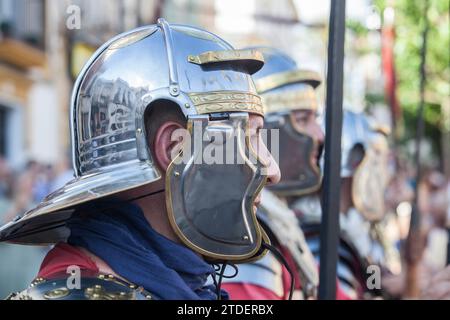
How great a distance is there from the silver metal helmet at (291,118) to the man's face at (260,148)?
5.39ft

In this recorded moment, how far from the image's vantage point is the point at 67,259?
6.55 feet

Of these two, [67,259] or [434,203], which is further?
[434,203]

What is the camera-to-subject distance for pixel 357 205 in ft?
15.4

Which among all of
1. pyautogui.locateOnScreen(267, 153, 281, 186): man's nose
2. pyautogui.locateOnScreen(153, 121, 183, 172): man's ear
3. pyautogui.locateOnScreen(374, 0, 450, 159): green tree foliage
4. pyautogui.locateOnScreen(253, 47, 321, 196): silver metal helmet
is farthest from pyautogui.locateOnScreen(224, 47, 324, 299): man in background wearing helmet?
pyautogui.locateOnScreen(374, 0, 450, 159): green tree foliage

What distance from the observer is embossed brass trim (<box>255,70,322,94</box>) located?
3.80 metres

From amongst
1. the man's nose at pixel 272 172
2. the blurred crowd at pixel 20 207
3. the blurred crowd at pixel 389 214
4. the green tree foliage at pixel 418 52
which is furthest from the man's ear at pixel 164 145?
the green tree foliage at pixel 418 52

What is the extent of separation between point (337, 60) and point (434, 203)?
626 cm

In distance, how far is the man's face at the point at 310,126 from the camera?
3887 millimetres

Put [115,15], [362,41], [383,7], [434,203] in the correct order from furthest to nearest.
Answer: [362,41], [115,15], [434,203], [383,7]

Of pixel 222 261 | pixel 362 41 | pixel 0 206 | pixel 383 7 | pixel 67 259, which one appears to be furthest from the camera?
pixel 362 41

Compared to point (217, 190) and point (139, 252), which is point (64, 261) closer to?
point (139, 252)

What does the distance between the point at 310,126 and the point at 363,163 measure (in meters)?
0.93
